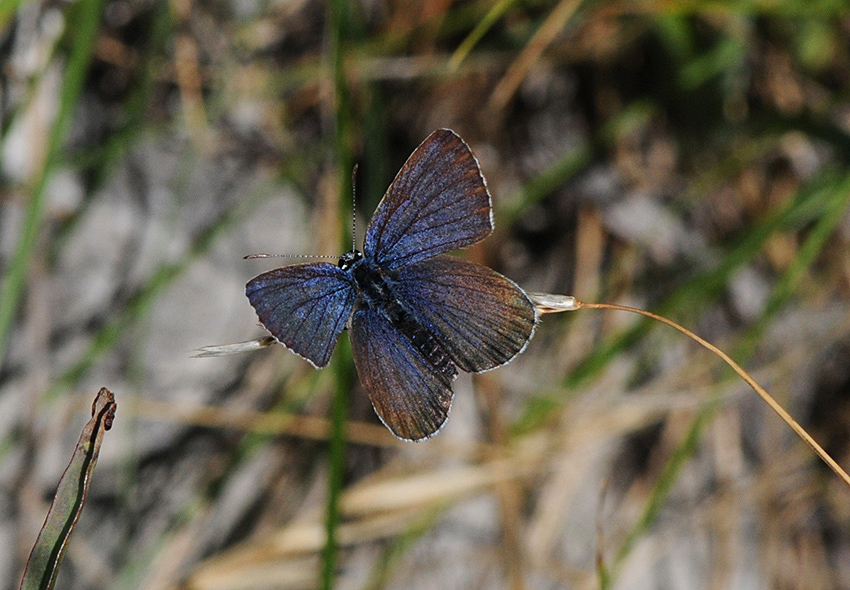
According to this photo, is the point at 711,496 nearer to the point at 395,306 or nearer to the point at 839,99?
the point at 839,99

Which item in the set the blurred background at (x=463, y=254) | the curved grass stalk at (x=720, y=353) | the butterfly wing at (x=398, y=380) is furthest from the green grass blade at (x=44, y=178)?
the curved grass stalk at (x=720, y=353)

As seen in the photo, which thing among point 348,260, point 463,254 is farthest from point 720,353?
point 463,254

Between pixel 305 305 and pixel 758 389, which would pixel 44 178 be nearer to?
pixel 305 305

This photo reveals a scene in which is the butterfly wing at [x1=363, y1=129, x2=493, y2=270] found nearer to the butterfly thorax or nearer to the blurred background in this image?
the butterfly thorax

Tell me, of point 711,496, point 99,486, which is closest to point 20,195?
point 99,486

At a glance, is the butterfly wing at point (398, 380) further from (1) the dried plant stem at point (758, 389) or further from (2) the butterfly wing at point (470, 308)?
(1) the dried plant stem at point (758, 389)

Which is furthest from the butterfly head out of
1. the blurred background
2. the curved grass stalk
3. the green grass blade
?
the blurred background
